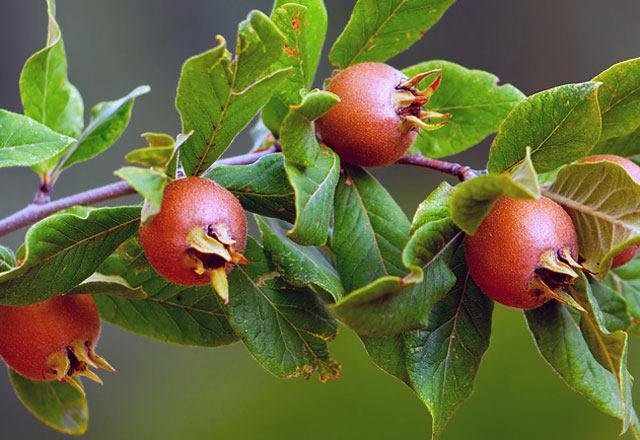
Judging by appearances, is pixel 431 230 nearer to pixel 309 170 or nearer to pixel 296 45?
pixel 309 170

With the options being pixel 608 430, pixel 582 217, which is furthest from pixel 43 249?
pixel 608 430

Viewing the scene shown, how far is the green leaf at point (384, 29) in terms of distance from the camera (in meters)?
0.75

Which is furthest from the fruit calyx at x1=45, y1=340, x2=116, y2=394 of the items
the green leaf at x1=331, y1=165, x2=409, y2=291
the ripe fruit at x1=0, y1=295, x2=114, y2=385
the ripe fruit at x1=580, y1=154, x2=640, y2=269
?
the ripe fruit at x1=580, y1=154, x2=640, y2=269

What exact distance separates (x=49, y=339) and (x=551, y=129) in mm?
483

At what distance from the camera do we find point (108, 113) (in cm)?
95

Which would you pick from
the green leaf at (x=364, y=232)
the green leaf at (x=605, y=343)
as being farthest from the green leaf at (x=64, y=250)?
the green leaf at (x=605, y=343)

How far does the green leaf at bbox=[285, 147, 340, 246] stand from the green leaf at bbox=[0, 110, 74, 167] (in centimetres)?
23

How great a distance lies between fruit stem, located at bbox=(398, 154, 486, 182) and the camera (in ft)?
2.42

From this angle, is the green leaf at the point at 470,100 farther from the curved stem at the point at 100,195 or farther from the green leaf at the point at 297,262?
the green leaf at the point at 297,262

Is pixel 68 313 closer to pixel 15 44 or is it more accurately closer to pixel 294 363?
pixel 294 363

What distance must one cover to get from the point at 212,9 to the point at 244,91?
249cm

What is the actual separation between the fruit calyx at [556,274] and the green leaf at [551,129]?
0.09 meters

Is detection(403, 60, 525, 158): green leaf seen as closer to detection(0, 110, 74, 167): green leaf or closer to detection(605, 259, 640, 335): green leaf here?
detection(605, 259, 640, 335): green leaf

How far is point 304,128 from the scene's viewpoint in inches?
24.9
